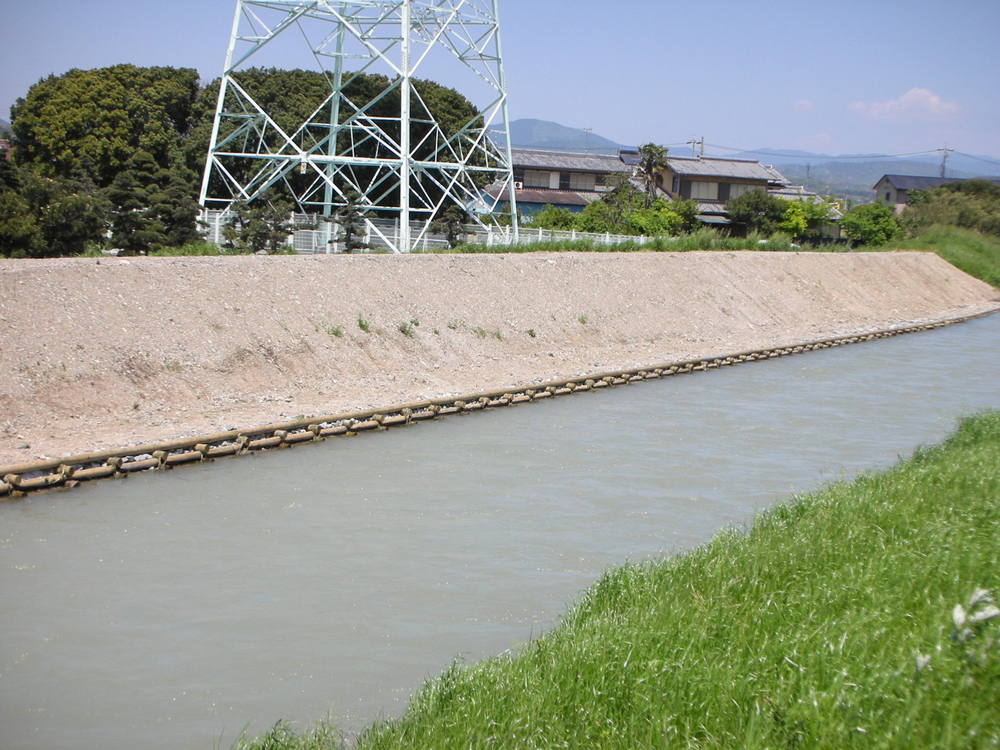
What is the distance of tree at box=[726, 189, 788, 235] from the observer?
5612 centimetres

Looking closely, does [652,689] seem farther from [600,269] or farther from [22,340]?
[600,269]

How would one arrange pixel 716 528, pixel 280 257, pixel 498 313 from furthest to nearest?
pixel 498 313 → pixel 280 257 → pixel 716 528

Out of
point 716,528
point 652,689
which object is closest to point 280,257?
point 716,528

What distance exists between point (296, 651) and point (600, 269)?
21692 mm

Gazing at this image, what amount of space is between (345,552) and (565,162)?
6310cm

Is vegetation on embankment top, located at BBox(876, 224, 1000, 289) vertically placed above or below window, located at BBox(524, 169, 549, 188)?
below

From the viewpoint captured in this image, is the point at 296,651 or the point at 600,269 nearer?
the point at 296,651

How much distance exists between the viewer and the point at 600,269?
89.6 feet

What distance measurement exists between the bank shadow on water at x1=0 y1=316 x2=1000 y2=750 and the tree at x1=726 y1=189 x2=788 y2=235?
41.8 m

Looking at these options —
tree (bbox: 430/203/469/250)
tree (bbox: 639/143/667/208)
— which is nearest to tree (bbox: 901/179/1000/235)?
tree (bbox: 639/143/667/208)

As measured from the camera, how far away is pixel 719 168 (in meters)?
66.7

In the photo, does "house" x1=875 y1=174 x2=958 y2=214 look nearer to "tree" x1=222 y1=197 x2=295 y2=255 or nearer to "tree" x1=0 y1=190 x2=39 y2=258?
"tree" x1=222 y1=197 x2=295 y2=255

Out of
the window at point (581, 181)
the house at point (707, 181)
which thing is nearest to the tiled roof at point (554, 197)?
the window at point (581, 181)

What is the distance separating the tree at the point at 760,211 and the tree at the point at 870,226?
4.20 meters
